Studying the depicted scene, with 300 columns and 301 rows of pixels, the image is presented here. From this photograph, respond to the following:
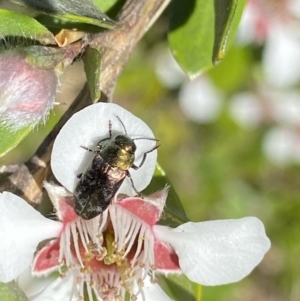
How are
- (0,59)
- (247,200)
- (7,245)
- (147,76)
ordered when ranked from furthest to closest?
(247,200)
(147,76)
(7,245)
(0,59)

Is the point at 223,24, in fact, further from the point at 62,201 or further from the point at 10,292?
the point at 10,292

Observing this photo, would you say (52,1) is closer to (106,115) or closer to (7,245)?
(106,115)

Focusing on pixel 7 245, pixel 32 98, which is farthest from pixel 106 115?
pixel 7 245

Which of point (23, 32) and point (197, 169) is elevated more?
point (23, 32)

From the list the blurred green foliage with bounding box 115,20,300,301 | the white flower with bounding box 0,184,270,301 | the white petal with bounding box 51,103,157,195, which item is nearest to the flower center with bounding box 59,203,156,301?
the white flower with bounding box 0,184,270,301

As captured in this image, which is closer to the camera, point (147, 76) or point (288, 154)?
point (147, 76)

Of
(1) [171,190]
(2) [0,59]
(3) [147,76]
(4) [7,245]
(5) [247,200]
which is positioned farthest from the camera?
(5) [247,200]
